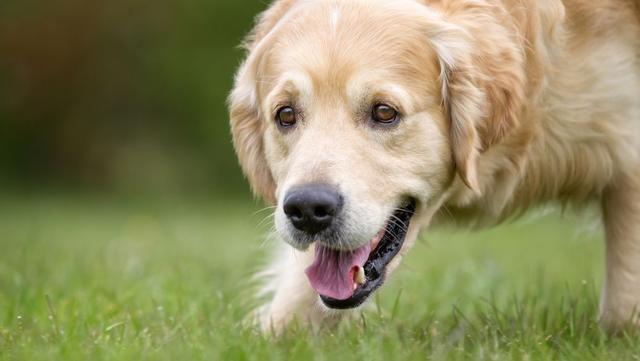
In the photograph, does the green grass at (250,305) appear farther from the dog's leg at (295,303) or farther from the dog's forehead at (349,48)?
the dog's forehead at (349,48)

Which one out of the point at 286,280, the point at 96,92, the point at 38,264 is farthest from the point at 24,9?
the point at 286,280

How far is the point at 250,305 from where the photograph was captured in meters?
5.53

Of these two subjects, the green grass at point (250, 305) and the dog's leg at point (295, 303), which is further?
the dog's leg at point (295, 303)

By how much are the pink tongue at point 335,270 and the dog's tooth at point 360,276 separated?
0.02 metres

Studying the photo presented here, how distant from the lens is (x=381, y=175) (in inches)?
→ 168

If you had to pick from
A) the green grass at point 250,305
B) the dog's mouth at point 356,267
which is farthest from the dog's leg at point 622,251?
the dog's mouth at point 356,267

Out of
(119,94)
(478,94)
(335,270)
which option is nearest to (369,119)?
(478,94)

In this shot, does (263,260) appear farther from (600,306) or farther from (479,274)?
(600,306)

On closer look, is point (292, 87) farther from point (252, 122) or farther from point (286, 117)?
point (252, 122)

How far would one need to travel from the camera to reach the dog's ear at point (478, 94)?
452cm

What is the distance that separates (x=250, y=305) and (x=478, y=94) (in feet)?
5.62

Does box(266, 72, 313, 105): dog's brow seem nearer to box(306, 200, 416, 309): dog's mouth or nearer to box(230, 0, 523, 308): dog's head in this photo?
box(230, 0, 523, 308): dog's head

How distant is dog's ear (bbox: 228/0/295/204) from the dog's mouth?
27.8 inches

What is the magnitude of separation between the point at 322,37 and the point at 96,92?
1904cm
